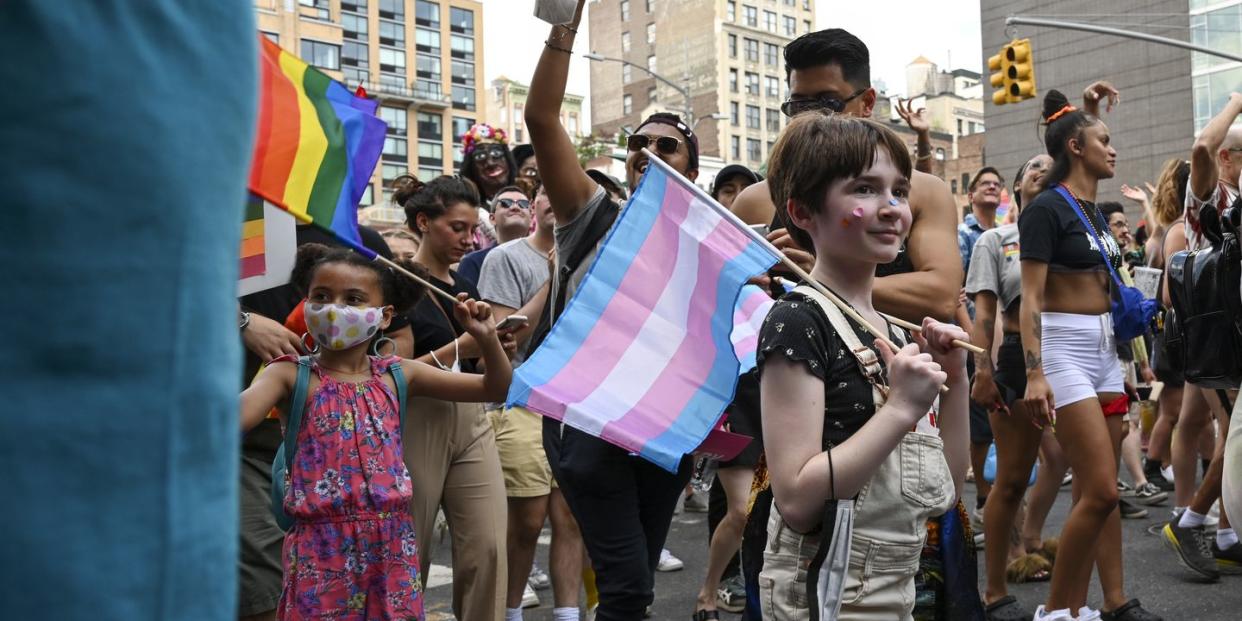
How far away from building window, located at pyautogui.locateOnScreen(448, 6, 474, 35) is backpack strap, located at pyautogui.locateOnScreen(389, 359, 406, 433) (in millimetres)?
100128

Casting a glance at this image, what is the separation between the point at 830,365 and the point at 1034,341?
280 cm

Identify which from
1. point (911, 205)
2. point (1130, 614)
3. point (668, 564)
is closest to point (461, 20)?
point (668, 564)

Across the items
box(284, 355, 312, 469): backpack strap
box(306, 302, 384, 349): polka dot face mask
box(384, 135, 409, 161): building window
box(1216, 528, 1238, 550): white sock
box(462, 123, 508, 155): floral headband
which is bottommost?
box(1216, 528, 1238, 550): white sock

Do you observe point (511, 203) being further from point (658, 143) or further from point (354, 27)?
point (354, 27)

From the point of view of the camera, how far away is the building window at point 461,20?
101m

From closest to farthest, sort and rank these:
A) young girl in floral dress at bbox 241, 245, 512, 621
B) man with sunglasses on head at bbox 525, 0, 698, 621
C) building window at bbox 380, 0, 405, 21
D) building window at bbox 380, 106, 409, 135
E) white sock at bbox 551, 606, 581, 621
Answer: man with sunglasses on head at bbox 525, 0, 698, 621, young girl in floral dress at bbox 241, 245, 512, 621, white sock at bbox 551, 606, 581, 621, building window at bbox 380, 106, 409, 135, building window at bbox 380, 0, 405, 21

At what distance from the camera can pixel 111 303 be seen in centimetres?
71

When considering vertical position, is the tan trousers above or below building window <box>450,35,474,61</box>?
below

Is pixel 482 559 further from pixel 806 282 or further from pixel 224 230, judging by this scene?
pixel 224 230

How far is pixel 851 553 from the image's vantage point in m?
2.49

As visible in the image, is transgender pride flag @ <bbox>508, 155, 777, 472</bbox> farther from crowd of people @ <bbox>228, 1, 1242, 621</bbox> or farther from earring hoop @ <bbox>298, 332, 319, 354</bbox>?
earring hoop @ <bbox>298, 332, 319, 354</bbox>

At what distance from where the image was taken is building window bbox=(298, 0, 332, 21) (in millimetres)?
85750

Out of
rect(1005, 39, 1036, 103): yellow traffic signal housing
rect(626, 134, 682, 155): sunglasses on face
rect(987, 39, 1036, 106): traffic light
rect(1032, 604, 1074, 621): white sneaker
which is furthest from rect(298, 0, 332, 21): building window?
rect(1032, 604, 1074, 621): white sneaker

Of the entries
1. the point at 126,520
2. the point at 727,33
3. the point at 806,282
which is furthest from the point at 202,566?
the point at 727,33
